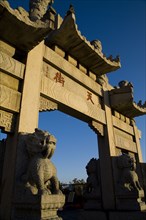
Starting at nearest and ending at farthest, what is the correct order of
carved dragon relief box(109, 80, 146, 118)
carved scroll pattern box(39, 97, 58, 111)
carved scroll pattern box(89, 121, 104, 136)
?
carved scroll pattern box(39, 97, 58, 111) → carved scroll pattern box(89, 121, 104, 136) → carved dragon relief box(109, 80, 146, 118)

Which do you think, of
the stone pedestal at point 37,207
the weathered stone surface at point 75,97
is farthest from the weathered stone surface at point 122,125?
the stone pedestal at point 37,207

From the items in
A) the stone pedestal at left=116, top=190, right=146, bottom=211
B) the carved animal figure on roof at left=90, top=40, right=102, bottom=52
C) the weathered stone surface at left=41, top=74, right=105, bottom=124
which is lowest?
the stone pedestal at left=116, top=190, right=146, bottom=211

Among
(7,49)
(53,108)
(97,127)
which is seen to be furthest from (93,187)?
(7,49)

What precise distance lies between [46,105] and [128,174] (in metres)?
3.42

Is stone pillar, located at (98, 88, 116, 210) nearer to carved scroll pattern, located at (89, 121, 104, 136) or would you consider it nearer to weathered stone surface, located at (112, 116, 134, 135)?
carved scroll pattern, located at (89, 121, 104, 136)

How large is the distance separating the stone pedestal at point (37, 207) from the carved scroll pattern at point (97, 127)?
12.0 feet

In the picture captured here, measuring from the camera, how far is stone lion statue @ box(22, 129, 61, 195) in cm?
299

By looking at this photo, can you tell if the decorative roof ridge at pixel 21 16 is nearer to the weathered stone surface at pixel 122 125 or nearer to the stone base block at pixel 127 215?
the weathered stone surface at pixel 122 125

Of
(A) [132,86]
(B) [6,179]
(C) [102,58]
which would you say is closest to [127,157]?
(A) [132,86]

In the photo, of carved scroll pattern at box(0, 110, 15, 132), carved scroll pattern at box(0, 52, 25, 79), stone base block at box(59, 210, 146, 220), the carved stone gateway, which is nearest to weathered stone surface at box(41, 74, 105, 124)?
the carved stone gateway

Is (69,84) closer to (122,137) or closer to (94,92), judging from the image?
(94,92)

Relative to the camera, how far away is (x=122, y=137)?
7957 millimetres

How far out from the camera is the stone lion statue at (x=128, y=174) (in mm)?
5852

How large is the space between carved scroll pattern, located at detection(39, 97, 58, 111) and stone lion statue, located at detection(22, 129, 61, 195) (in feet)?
4.43
